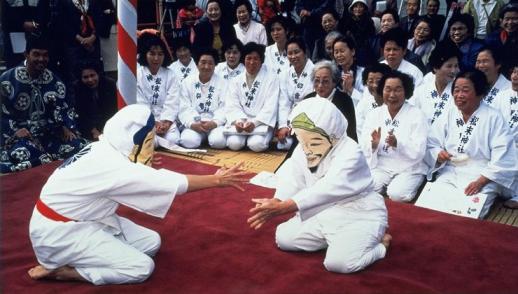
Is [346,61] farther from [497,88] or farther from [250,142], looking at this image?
[497,88]

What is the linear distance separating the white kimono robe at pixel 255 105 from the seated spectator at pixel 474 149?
7.29ft

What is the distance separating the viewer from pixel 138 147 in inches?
115

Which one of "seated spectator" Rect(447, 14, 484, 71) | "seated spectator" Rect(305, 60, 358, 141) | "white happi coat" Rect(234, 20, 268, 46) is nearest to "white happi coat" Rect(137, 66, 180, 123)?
"white happi coat" Rect(234, 20, 268, 46)

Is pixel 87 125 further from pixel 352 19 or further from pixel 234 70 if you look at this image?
pixel 352 19

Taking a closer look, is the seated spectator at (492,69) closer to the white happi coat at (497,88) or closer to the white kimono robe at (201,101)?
the white happi coat at (497,88)

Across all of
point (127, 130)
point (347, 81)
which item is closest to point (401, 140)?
point (347, 81)

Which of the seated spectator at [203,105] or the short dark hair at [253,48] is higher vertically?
the short dark hair at [253,48]

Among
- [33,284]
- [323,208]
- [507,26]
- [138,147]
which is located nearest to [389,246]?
[323,208]

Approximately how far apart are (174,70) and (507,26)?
4314 millimetres

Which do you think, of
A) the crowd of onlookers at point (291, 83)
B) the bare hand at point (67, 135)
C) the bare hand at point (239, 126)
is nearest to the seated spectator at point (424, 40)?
the crowd of onlookers at point (291, 83)

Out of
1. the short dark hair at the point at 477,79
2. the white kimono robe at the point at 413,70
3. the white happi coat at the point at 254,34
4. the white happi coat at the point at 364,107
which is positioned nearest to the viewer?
the short dark hair at the point at 477,79

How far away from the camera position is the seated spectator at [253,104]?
20.1 feet

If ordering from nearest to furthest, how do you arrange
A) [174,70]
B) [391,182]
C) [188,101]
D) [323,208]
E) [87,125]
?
1. [323,208]
2. [391,182]
3. [87,125]
4. [188,101]
5. [174,70]

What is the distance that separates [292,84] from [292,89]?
0.06 metres
